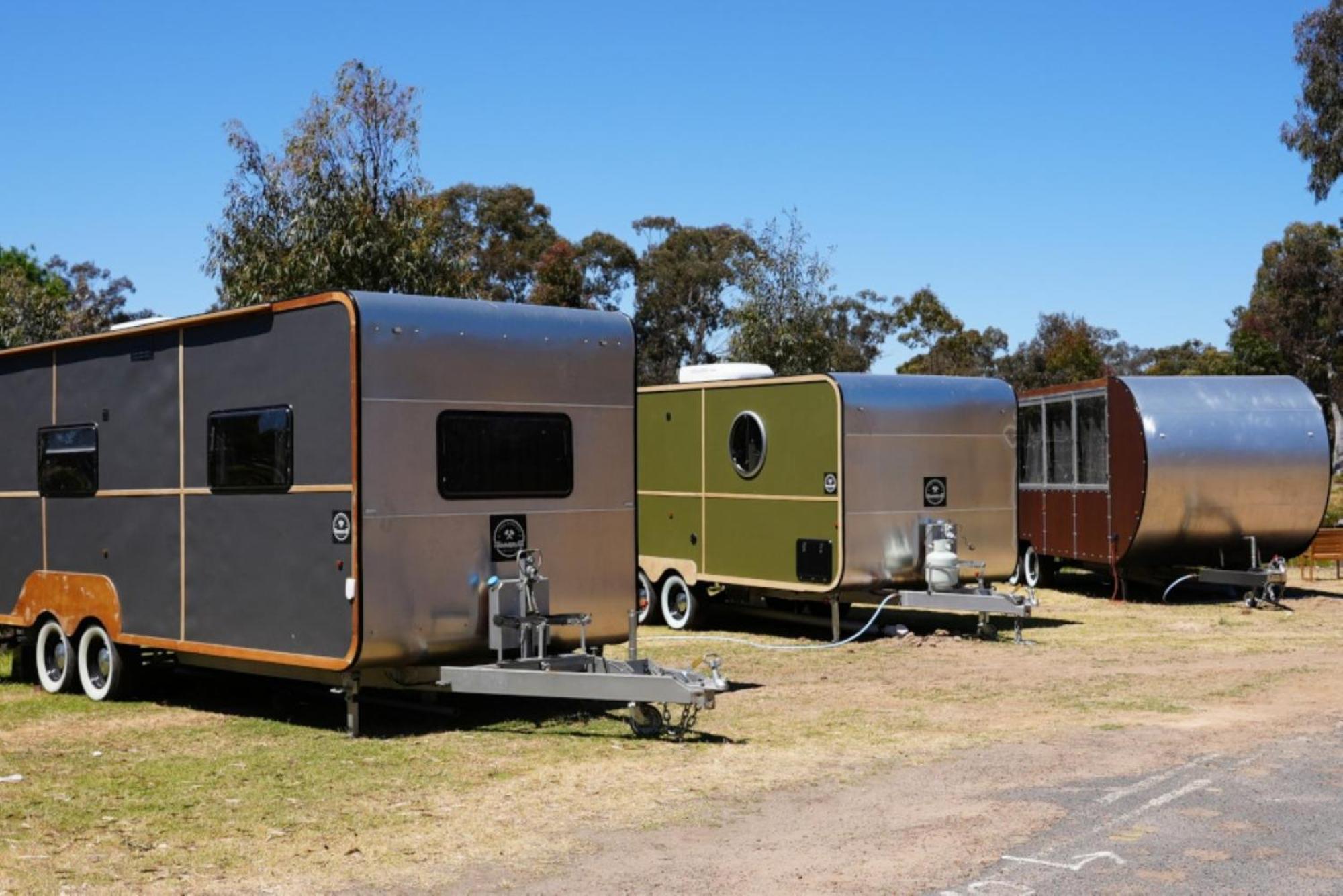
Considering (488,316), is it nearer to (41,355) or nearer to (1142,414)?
(41,355)

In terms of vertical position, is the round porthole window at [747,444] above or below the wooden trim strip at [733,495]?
above

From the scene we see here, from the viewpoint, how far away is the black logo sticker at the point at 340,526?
10.3 meters

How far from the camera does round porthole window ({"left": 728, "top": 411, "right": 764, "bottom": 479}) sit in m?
17.1

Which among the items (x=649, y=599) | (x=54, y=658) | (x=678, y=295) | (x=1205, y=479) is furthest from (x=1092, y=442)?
(x=678, y=295)

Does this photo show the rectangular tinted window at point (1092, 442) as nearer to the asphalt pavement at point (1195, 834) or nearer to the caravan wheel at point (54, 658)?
the asphalt pavement at point (1195, 834)

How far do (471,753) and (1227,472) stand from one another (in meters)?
Result: 13.0

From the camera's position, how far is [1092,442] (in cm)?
2134

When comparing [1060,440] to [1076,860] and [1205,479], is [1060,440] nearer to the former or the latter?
[1205,479]

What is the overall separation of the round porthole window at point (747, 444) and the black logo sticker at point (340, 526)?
7.43m

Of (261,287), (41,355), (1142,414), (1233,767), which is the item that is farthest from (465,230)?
(1233,767)

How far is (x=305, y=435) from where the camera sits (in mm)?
10617

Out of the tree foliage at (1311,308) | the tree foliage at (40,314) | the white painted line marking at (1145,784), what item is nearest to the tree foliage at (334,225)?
the tree foliage at (40,314)

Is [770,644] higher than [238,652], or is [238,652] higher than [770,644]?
[238,652]

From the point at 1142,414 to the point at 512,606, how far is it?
11478 millimetres
